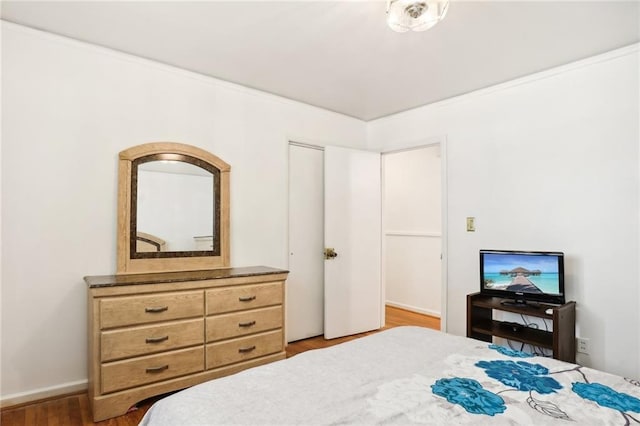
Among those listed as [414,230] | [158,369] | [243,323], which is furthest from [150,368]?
[414,230]

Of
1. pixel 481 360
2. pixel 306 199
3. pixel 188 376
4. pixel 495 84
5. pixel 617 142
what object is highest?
pixel 495 84

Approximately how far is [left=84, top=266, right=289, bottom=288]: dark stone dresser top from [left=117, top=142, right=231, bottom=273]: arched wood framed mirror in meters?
0.11

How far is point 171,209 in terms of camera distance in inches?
116

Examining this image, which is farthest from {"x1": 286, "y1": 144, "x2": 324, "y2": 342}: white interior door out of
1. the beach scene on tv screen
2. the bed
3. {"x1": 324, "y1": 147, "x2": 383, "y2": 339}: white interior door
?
the bed

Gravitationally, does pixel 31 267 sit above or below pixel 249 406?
above

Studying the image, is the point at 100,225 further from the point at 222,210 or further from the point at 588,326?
the point at 588,326

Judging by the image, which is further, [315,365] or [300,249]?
[300,249]

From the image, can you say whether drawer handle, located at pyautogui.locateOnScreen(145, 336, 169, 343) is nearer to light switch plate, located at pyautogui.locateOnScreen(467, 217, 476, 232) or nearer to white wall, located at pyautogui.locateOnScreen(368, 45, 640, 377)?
white wall, located at pyautogui.locateOnScreen(368, 45, 640, 377)

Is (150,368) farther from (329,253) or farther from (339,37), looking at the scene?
(339,37)

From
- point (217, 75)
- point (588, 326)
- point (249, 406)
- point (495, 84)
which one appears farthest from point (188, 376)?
point (495, 84)

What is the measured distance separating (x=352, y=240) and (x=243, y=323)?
67.0 inches

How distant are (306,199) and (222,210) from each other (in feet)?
3.37

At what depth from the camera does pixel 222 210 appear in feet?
10.4

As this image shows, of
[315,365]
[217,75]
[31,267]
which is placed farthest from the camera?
[217,75]
